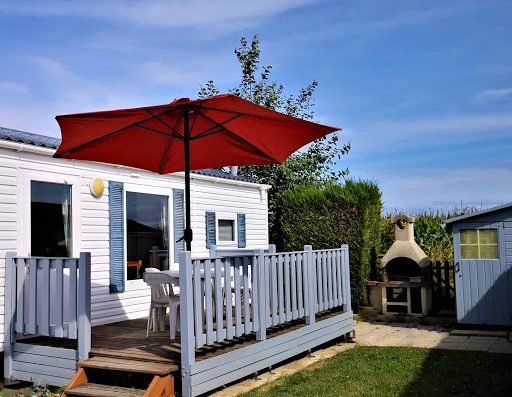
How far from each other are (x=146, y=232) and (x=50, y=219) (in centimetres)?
182

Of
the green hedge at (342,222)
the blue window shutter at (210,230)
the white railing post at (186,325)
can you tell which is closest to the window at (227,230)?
the blue window shutter at (210,230)

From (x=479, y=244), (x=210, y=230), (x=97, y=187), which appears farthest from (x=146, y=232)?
(x=479, y=244)

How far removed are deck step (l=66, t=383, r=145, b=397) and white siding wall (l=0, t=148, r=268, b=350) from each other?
1845mm

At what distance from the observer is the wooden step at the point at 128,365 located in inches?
182

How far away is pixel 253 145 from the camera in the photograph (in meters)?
6.20

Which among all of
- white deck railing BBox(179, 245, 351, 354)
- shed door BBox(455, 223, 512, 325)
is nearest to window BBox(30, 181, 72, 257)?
white deck railing BBox(179, 245, 351, 354)

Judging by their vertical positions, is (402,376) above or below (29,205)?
below

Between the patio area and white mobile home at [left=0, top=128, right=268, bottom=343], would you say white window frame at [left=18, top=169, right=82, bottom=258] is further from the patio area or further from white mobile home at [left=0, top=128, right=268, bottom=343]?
the patio area

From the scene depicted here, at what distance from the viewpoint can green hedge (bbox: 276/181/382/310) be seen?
408 inches

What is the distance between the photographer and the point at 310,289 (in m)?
6.96

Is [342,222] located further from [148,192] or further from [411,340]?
[148,192]

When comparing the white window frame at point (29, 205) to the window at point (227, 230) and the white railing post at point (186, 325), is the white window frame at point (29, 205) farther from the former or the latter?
the window at point (227, 230)

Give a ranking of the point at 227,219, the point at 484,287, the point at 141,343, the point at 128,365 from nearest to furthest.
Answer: the point at 128,365 < the point at 141,343 < the point at 484,287 < the point at 227,219

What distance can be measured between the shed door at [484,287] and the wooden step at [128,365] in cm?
545
